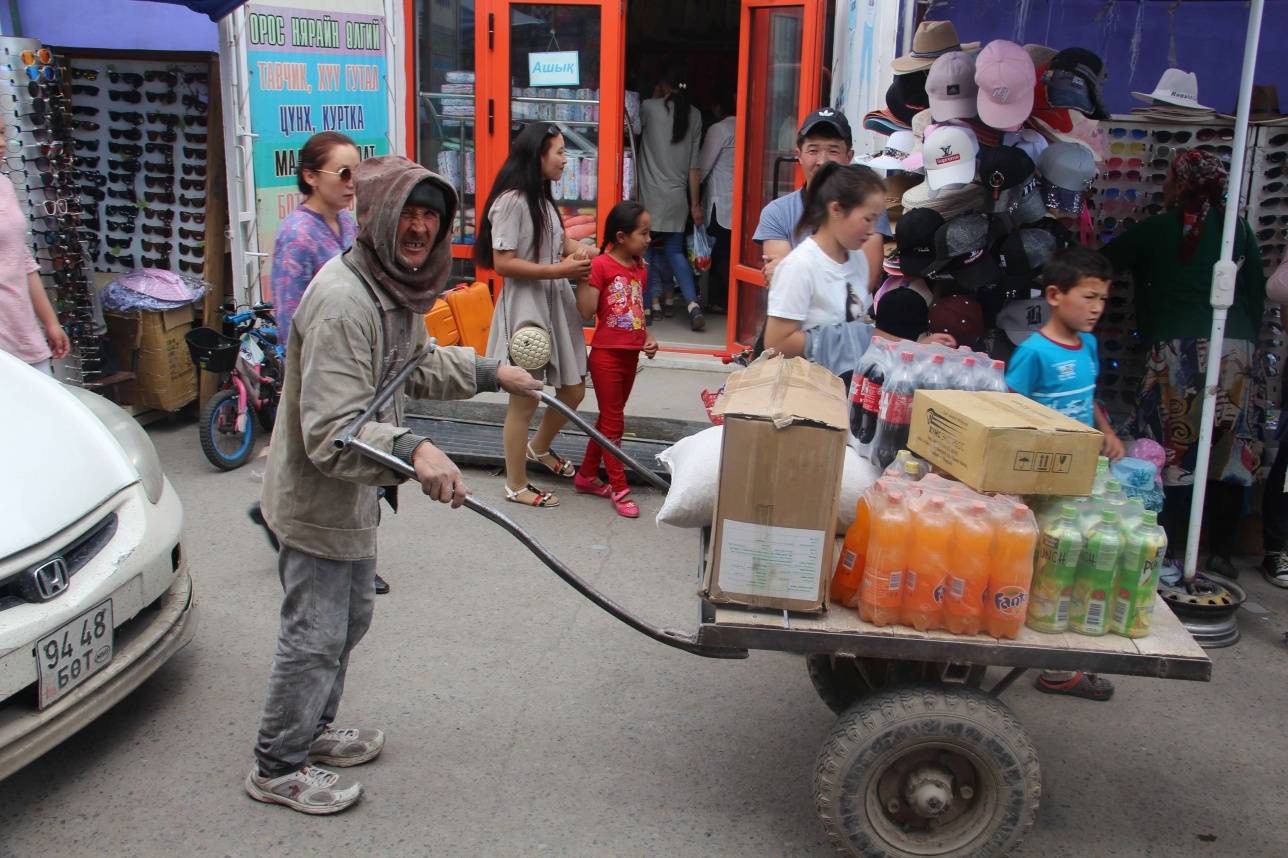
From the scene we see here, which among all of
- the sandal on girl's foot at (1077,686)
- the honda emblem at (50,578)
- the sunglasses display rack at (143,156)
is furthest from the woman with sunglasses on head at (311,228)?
the sandal on girl's foot at (1077,686)

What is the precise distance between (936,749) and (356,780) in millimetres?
1802

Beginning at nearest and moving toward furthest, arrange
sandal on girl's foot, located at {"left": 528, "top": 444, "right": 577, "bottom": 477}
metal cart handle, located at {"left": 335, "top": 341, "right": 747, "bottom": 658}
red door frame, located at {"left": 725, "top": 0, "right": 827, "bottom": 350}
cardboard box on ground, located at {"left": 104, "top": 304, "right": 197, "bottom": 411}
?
metal cart handle, located at {"left": 335, "top": 341, "right": 747, "bottom": 658} < sandal on girl's foot, located at {"left": 528, "top": 444, "right": 577, "bottom": 477} < cardboard box on ground, located at {"left": 104, "top": 304, "right": 197, "bottom": 411} < red door frame, located at {"left": 725, "top": 0, "right": 827, "bottom": 350}

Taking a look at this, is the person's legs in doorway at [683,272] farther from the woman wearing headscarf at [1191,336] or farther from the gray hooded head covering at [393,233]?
the gray hooded head covering at [393,233]

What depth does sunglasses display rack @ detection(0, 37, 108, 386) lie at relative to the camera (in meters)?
6.09

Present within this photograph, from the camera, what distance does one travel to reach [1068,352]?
412 centimetres

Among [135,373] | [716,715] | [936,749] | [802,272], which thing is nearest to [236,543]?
[135,373]

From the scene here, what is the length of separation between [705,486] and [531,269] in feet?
8.78

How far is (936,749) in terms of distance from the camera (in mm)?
3047

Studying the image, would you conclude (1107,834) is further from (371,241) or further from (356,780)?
(371,241)

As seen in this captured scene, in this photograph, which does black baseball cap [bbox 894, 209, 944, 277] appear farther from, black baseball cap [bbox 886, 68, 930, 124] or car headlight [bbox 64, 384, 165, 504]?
car headlight [bbox 64, 384, 165, 504]

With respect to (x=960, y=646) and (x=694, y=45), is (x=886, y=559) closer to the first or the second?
(x=960, y=646)

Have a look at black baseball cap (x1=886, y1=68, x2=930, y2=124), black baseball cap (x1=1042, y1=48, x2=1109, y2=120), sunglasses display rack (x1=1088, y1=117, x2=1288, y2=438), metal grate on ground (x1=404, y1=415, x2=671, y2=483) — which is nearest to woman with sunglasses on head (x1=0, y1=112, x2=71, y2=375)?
metal grate on ground (x1=404, y1=415, x2=671, y2=483)

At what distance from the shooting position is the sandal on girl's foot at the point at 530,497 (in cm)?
603

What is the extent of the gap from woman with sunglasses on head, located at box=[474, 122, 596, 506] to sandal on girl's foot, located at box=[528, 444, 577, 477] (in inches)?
10.6
